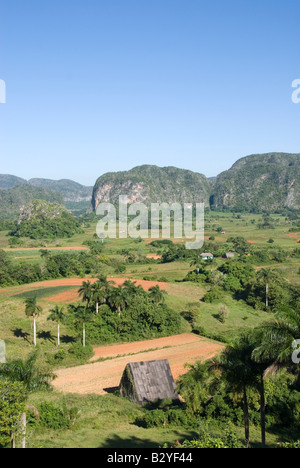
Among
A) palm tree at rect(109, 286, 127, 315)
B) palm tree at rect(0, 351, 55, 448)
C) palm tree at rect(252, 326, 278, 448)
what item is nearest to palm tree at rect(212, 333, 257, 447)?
palm tree at rect(252, 326, 278, 448)

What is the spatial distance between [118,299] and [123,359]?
559 cm

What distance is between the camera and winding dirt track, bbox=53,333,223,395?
23.8 meters

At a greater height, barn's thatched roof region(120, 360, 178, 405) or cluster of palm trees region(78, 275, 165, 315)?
cluster of palm trees region(78, 275, 165, 315)

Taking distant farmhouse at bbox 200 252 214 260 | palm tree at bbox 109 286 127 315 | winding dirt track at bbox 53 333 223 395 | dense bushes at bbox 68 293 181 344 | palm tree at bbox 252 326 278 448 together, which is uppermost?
palm tree at bbox 252 326 278 448

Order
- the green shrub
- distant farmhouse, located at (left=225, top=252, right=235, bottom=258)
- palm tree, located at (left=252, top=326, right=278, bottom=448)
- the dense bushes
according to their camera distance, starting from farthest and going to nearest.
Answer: distant farmhouse, located at (left=225, top=252, right=235, bottom=258), the dense bushes, the green shrub, palm tree, located at (left=252, top=326, right=278, bottom=448)

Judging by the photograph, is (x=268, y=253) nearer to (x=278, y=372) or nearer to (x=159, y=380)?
(x=159, y=380)

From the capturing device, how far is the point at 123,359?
92.8 ft

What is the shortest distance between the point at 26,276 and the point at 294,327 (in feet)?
140

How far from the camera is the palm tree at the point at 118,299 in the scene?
32.7 m

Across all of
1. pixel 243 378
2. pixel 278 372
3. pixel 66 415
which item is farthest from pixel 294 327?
pixel 66 415

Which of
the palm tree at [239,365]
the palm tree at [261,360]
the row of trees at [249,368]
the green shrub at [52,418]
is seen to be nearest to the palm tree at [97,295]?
the row of trees at [249,368]


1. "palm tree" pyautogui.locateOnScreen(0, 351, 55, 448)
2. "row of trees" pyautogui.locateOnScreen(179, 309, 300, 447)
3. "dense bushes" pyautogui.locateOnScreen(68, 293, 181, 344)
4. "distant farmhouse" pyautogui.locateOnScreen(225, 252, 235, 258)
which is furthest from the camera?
"distant farmhouse" pyautogui.locateOnScreen(225, 252, 235, 258)

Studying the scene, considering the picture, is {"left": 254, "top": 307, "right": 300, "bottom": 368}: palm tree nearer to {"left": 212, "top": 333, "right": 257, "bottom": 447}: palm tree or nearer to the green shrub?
{"left": 212, "top": 333, "right": 257, "bottom": 447}: palm tree

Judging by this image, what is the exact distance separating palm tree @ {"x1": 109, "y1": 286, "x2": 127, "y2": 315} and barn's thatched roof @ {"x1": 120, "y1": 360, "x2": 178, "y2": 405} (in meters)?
10.9
